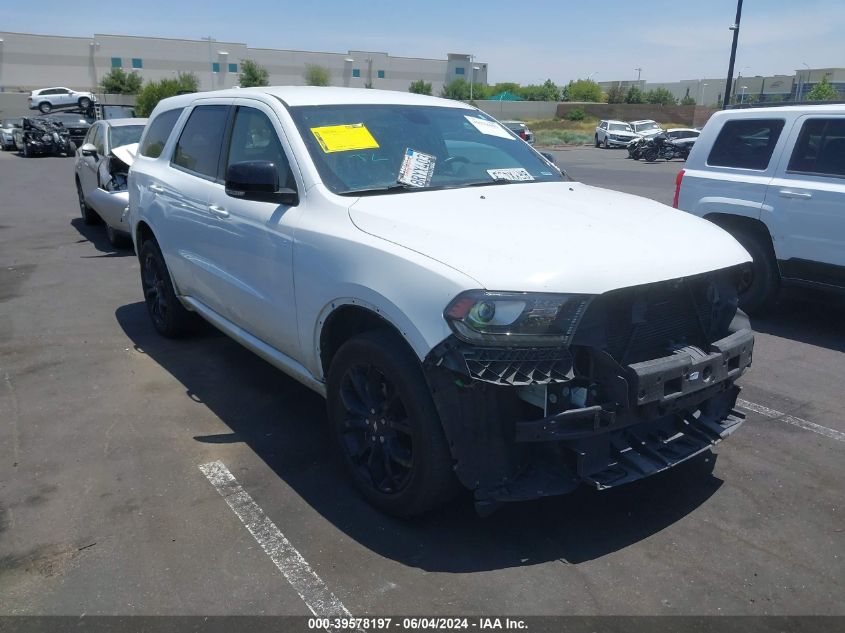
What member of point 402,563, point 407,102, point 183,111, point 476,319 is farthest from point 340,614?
point 183,111

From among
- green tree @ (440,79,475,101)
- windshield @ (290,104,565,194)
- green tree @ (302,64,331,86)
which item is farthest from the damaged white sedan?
green tree @ (440,79,475,101)

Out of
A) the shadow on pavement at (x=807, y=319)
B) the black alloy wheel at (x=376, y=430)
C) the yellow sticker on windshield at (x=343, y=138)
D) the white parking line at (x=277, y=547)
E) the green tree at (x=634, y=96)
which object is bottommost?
the white parking line at (x=277, y=547)

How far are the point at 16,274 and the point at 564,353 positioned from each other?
8176 mm

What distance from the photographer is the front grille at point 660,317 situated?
10.1 ft

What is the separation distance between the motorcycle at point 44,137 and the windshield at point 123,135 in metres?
21.8

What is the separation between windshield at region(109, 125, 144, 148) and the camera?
1091cm

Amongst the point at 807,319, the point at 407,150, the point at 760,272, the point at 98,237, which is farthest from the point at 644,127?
the point at 407,150

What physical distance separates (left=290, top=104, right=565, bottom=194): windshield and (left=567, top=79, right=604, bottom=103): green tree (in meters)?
95.7

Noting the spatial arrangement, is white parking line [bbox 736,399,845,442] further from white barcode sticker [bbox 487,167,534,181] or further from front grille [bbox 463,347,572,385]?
front grille [bbox 463,347,572,385]

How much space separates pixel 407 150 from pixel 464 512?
2.05 metres

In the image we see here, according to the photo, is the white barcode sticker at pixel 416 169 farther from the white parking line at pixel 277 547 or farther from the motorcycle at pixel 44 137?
the motorcycle at pixel 44 137

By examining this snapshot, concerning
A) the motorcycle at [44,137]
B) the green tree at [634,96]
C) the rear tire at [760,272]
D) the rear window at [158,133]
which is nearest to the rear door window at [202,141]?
the rear window at [158,133]

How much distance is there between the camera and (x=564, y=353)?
2.93m

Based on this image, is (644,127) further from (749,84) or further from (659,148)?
(749,84)
